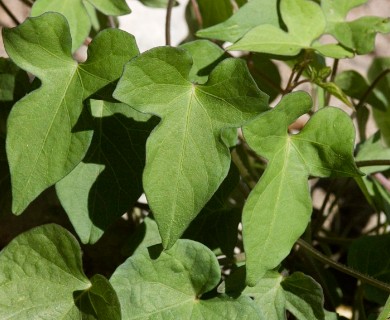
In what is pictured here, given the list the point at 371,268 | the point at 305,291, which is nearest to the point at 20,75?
the point at 305,291

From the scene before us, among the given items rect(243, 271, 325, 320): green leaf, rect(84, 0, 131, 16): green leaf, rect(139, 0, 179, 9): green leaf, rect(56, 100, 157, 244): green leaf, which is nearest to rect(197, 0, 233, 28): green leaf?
rect(139, 0, 179, 9): green leaf

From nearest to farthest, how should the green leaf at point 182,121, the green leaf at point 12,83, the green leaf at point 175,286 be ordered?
the green leaf at point 182,121, the green leaf at point 175,286, the green leaf at point 12,83

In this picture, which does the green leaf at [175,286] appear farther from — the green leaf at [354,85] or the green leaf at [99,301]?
the green leaf at [354,85]

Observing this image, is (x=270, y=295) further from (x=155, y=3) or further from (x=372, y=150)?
(x=155, y=3)

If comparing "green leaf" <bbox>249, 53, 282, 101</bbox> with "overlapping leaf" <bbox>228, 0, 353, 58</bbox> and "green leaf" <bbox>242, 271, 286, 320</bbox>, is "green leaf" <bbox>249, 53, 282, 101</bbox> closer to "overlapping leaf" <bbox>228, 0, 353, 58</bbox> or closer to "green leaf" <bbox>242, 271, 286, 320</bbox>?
"overlapping leaf" <bbox>228, 0, 353, 58</bbox>

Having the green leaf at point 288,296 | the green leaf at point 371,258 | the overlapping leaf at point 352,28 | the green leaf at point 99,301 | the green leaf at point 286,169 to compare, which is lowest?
the green leaf at point 371,258

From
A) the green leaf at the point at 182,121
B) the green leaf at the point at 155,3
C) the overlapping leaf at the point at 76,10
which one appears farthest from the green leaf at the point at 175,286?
the green leaf at the point at 155,3

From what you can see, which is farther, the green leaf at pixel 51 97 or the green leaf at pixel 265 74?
the green leaf at pixel 265 74
